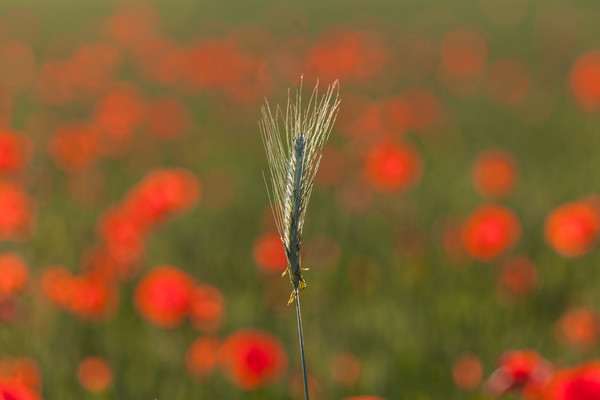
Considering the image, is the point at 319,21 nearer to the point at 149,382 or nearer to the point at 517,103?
the point at 517,103

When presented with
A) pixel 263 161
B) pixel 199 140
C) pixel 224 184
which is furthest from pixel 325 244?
pixel 199 140

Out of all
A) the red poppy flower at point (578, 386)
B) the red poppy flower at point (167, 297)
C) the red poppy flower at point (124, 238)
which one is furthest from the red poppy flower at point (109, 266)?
the red poppy flower at point (578, 386)

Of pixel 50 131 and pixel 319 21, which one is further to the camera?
pixel 319 21

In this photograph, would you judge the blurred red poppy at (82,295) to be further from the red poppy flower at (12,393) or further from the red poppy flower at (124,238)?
the red poppy flower at (12,393)

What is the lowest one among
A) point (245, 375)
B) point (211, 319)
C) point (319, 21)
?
point (245, 375)

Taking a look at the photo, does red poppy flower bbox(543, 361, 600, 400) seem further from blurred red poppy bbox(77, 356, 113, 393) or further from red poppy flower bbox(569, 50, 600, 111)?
red poppy flower bbox(569, 50, 600, 111)

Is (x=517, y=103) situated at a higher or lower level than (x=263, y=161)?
higher

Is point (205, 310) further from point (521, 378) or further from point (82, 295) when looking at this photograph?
point (521, 378)

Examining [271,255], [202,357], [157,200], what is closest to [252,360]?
[202,357]
